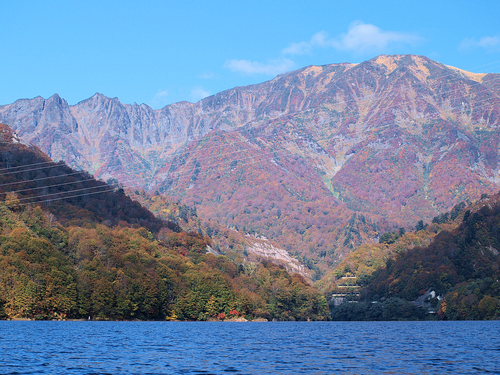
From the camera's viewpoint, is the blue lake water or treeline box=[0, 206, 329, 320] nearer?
the blue lake water

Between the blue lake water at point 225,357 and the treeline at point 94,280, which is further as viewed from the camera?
the treeline at point 94,280

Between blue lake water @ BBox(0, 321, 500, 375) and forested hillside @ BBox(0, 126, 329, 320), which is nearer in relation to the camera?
blue lake water @ BBox(0, 321, 500, 375)

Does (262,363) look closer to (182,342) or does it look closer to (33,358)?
(33,358)

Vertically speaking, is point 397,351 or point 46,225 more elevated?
point 46,225

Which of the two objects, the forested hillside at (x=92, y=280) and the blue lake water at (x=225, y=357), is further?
the forested hillside at (x=92, y=280)

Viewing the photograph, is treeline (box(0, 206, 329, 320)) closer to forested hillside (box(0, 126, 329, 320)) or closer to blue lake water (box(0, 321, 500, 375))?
forested hillside (box(0, 126, 329, 320))

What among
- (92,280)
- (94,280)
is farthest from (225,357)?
(92,280)

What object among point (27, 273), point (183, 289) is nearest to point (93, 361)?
point (27, 273)

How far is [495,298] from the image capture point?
590ft

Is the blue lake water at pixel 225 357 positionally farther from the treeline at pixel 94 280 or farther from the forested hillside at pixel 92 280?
the forested hillside at pixel 92 280

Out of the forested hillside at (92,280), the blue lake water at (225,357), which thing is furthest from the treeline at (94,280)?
the blue lake water at (225,357)

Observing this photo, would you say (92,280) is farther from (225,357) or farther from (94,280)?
A: (225,357)

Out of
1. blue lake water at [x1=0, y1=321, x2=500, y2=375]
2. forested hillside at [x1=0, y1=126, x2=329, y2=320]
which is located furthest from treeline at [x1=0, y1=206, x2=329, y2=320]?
blue lake water at [x1=0, y1=321, x2=500, y2=375]

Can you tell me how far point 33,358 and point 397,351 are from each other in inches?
1694
